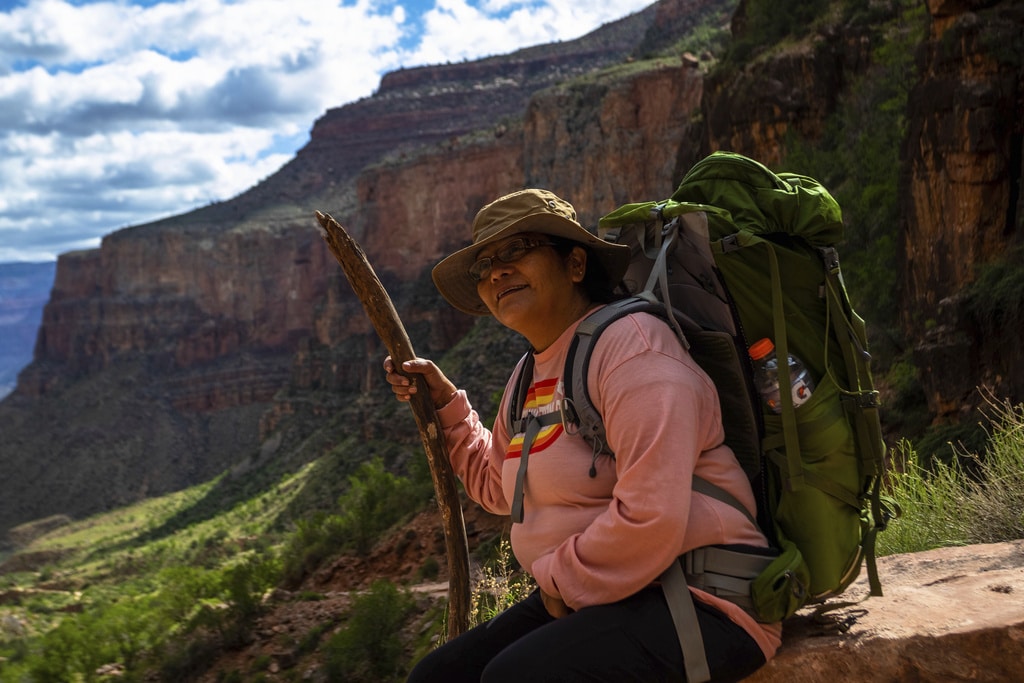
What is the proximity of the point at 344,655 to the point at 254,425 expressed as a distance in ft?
264

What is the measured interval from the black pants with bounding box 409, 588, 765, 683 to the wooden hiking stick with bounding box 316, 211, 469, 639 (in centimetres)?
121

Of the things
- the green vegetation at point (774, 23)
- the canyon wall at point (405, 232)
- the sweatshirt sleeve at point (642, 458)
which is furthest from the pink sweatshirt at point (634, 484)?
the green vegetation at point (774, 23)

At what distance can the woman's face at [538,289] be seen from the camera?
296 centimetres

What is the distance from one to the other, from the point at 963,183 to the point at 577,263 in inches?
463

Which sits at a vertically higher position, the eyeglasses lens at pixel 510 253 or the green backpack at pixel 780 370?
the eyeglasses lens at pixel 510 253

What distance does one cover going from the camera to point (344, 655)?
11.4m

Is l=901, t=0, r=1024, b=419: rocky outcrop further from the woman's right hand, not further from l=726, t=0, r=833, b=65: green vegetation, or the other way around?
l=726, t=0, r=833, b=65: green vegetation

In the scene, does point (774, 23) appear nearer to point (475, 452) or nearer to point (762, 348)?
point (475, 452)

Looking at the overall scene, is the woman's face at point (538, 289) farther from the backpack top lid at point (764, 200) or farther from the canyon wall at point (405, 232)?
the canyon wall at point (405, 232)

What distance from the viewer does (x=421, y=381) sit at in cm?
359

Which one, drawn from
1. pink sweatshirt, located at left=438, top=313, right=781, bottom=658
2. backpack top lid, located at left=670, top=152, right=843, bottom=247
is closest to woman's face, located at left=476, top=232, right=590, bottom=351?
pink sweatshirt, located at left=438, top=313, right=781, bottom=658

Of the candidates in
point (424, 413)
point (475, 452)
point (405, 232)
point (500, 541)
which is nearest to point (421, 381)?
point (424, 413)

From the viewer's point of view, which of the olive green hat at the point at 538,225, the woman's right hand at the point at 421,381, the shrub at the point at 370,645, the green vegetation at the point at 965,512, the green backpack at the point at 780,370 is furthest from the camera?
the shrub at the point at 370,645

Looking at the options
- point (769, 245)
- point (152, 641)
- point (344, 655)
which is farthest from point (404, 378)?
point (152, 641)
